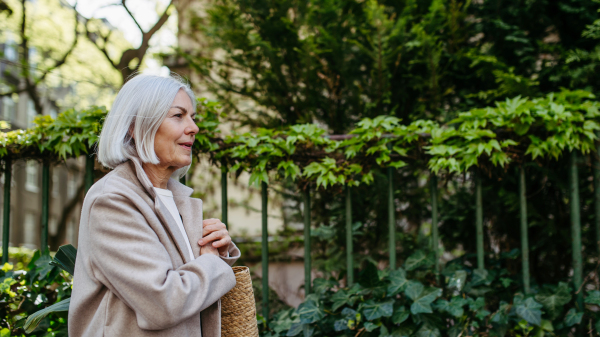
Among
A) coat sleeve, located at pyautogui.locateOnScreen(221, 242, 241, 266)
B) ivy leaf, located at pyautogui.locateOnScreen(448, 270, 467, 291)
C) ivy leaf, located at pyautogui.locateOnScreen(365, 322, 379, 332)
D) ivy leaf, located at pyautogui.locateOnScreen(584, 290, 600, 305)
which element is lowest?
ivy leaf, located at pyautogui.locateOnScreen(365, 322, 379, 332)

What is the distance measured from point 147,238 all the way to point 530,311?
238 cm

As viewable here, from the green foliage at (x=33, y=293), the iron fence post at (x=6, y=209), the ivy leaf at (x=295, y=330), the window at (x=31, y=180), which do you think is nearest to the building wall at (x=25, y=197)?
the window at (x=31, y=180)

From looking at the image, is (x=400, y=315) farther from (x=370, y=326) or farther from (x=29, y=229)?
(x=29, y=229)

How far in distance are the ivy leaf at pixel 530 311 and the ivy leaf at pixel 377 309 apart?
82cm

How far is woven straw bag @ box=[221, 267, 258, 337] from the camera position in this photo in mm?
1666

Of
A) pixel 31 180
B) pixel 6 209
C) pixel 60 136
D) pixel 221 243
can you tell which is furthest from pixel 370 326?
pixel 31 180

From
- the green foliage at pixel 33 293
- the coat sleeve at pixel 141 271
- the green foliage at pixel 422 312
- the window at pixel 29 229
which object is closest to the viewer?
the coat sleeve at pixel 141 271

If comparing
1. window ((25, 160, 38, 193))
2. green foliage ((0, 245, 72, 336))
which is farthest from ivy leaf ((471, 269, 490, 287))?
window ((25, 160, 38, 193))

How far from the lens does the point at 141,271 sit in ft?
4.34

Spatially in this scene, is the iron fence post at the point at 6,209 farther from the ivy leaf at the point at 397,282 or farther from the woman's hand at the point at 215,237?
the ivy leaf at the point at 397,282

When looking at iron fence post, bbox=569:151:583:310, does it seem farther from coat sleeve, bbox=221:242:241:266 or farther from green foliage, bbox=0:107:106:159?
green foliage, bbox=0:107:106:159

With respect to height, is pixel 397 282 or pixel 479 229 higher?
pixel 479 229

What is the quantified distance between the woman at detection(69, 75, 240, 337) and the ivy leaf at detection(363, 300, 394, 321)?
122 cm

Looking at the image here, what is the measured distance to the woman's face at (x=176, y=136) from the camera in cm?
166
